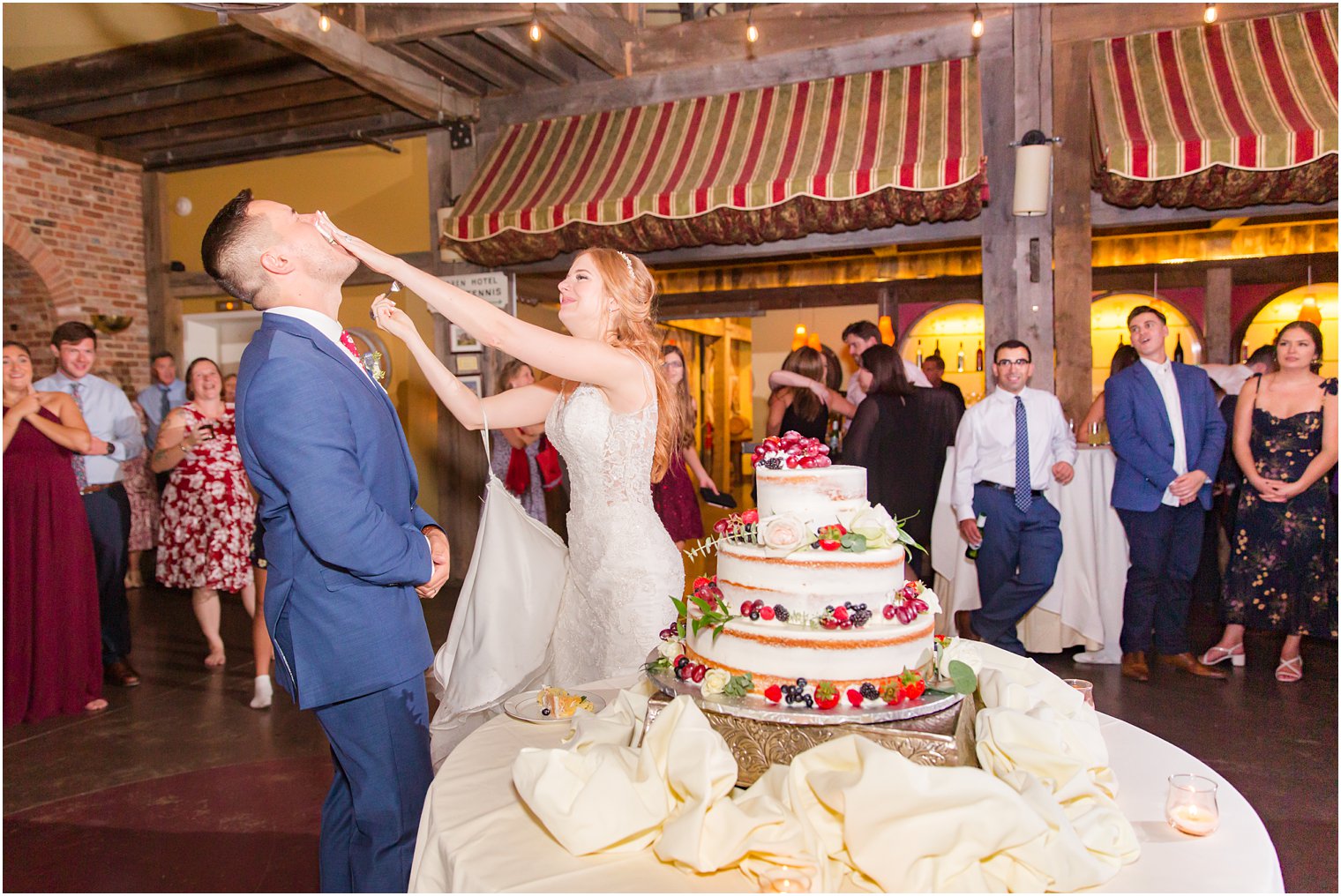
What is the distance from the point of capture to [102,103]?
7.46 meters

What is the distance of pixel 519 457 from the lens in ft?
18.4

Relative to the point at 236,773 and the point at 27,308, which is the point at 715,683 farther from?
the point at 27,308

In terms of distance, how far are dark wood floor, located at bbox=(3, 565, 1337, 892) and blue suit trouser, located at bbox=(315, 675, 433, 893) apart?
3.66 feet

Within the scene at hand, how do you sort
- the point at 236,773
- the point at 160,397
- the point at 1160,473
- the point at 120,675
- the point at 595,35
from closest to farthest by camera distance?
1. the point at 236,773
2. the point at 1160,473
3. the point at 120,675
4. the point at 595,35
5. the point at 160,397

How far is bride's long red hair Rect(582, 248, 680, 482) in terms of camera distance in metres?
2.47

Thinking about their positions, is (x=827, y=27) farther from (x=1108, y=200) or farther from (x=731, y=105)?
(x=1108, y=200)

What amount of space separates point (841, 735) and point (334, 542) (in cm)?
100

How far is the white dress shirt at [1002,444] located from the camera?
4.55m

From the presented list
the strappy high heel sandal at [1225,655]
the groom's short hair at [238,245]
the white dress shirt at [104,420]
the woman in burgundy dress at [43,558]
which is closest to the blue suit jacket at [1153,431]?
the strappy high heel sandal at [1225,655]

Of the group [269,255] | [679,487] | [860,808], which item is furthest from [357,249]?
[679,487]

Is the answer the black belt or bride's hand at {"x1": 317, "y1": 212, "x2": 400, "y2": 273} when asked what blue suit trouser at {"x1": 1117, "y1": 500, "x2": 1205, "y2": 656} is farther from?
bride's hand at {"x1": 317, "y1": 212, "x2": 400, "y2": 273}

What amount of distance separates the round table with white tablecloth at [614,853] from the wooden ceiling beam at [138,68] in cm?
673

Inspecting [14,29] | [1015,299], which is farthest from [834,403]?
[14,29]

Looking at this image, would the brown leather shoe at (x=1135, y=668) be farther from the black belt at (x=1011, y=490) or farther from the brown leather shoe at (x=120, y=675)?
the brown leather shoe at (x=120, y=675)
